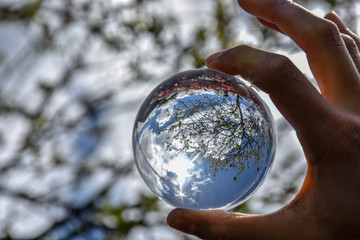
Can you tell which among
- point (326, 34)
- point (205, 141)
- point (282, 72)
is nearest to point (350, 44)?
point (326, 34)

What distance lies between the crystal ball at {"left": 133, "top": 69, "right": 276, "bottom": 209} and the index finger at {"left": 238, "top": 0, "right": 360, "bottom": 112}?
239 mm

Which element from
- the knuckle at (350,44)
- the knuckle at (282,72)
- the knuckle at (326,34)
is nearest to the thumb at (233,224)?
the knuckle at (282,72)

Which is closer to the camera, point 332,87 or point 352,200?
point 352,200

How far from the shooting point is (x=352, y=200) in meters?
1.18

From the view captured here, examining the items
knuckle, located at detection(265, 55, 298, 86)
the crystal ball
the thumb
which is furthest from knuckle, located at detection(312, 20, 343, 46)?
the thumb

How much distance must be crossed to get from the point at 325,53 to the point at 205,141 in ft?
1.77

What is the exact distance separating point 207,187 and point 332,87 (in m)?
0.57

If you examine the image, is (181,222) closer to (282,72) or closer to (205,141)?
(205,141)

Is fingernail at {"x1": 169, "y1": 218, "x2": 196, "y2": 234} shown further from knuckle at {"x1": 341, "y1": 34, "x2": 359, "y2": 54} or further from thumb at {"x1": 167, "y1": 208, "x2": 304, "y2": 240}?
knuckle at {"x1": 341, "y1": 34, "x2": 359, "y2": 54}

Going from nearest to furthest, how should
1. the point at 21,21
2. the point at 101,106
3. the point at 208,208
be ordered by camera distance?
the point at 208,208, the point at 21,21, the point at 101,106

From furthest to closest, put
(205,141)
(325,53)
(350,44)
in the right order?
(350,44) < (325,53) < (205,141)

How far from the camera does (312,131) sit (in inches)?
46.6

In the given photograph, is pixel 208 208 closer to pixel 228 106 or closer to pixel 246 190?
pixel 246 190

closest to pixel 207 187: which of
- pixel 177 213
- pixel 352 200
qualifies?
pixel 177 213
